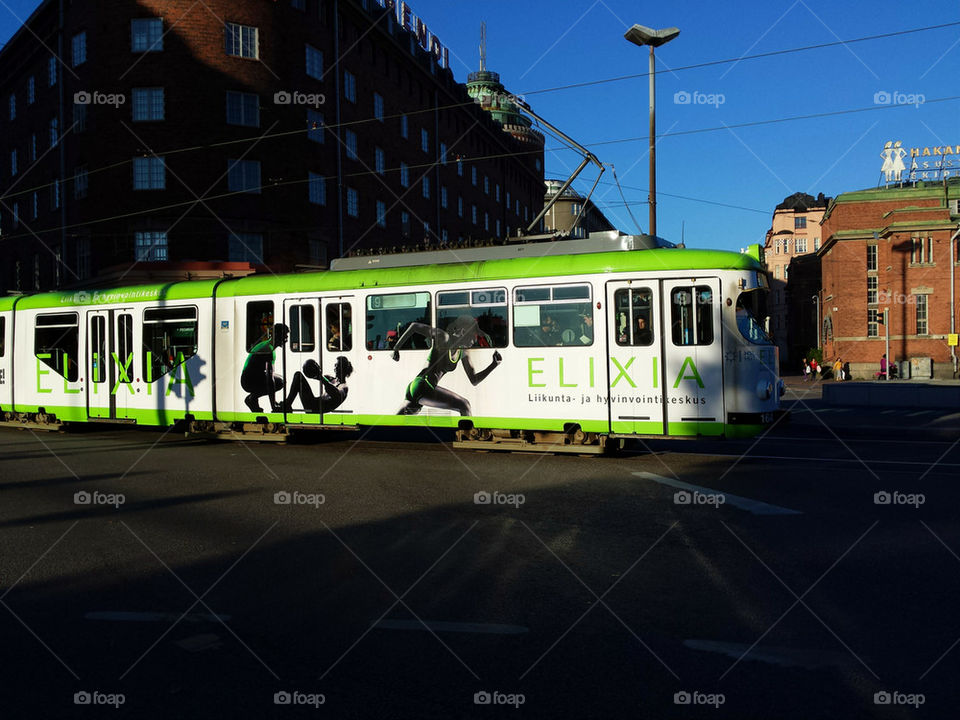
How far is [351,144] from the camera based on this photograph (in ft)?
134

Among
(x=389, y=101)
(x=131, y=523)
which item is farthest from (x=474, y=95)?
(x=131, y=523)

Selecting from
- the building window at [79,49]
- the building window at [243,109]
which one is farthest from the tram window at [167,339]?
the building window at [79,49]

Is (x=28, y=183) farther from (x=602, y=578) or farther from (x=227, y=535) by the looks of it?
(x=602, y=578)

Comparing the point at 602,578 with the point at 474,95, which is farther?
the point at 474,95

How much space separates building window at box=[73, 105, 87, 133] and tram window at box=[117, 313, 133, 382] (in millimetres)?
21124

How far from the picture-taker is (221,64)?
111 ft

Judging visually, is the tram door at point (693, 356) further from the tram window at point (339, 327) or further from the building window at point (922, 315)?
the building window at point (922, 315)

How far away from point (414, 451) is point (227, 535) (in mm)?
6514

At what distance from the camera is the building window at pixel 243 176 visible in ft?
111

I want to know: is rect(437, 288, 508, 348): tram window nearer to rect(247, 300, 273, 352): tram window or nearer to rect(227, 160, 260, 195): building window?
rect(247, 300, 273, 352): tram window

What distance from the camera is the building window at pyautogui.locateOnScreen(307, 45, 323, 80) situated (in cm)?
3747

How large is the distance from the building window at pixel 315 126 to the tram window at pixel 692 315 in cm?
2822

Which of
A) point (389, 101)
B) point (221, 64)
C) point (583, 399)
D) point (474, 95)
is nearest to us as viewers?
point (583, 399)

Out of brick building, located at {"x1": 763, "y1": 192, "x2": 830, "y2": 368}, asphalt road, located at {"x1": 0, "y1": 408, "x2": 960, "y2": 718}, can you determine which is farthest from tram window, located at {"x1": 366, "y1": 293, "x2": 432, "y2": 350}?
brick building, located at {"x1": 763, "y1": 192, "x2": 830, "y2": 368}
